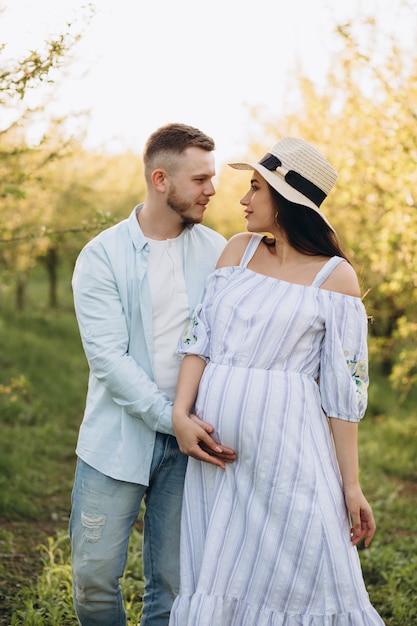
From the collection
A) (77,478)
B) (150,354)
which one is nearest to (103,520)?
(77,478)

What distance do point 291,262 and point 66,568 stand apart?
7.68 ft

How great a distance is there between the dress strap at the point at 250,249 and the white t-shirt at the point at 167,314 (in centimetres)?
28

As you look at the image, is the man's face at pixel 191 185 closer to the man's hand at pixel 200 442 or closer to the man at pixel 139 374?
the man at pixel 139 374

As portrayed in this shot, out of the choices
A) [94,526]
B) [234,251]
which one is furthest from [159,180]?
[94,526]

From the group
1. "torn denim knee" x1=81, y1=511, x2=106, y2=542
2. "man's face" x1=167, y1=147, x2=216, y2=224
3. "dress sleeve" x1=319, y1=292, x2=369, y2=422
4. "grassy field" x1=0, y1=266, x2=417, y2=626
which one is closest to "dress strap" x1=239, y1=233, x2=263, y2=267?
"man's face" x1=167, y1=147, x2=216, y2=224

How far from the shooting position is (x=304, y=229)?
299cm

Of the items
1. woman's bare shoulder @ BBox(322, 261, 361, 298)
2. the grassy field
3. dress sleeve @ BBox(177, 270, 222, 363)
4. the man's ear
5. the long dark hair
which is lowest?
the grassy field

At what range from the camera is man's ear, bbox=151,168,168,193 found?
3.21m

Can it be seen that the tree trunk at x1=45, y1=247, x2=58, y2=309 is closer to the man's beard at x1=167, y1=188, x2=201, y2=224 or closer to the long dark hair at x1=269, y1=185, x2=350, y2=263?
the man's beard at x1=167, y1=188, x2=201, y2=224

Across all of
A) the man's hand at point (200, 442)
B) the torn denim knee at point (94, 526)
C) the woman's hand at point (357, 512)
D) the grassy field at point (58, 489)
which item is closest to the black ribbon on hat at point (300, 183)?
the man's hand at point (200, 442)

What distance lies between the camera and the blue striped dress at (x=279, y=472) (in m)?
2.74

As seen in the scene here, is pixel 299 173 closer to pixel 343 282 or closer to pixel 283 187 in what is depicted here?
pixel 283 187

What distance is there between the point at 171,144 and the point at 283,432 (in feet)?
4.13

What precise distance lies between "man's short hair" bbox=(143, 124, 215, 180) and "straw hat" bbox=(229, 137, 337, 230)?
31cm
